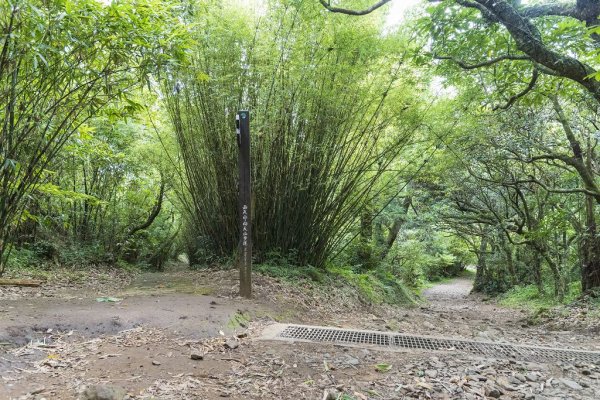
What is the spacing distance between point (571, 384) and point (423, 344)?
835 millimetres

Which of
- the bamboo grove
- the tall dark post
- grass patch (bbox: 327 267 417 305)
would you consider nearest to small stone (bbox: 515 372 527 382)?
the bamboo grove

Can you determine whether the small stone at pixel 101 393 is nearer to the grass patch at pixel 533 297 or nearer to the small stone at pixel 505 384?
the small stone at pixel 505 384

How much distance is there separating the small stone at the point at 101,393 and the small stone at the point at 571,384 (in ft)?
6.58

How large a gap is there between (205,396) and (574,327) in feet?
13.1

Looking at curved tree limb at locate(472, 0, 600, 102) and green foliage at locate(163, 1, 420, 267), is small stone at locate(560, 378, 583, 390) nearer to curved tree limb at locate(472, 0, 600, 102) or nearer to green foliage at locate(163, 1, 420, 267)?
curved tree limb at locate(472, 0, 600, 102)

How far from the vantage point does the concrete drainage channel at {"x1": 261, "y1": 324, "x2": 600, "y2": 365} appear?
7.96ft

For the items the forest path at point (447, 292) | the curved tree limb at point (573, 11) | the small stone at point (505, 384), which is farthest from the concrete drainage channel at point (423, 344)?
the forest path at point (447, 292)

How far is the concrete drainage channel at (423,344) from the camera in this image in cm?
243

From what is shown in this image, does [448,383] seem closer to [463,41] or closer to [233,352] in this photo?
[233,352]

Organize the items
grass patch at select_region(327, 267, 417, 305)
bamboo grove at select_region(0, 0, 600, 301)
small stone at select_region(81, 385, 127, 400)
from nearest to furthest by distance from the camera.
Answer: small stone at select_region(81, 385, 127, 400) → bamboo grove at select_region(0, 0, 600, 301) → grass patch at select_region(327, 267, 417, 305)

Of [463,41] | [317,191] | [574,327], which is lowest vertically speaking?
[574,327]

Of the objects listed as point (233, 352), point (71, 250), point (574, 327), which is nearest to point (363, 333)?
point (233, 352)

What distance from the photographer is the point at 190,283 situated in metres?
4.24

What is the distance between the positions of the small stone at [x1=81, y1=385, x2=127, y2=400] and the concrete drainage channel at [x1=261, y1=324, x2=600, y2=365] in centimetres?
109
